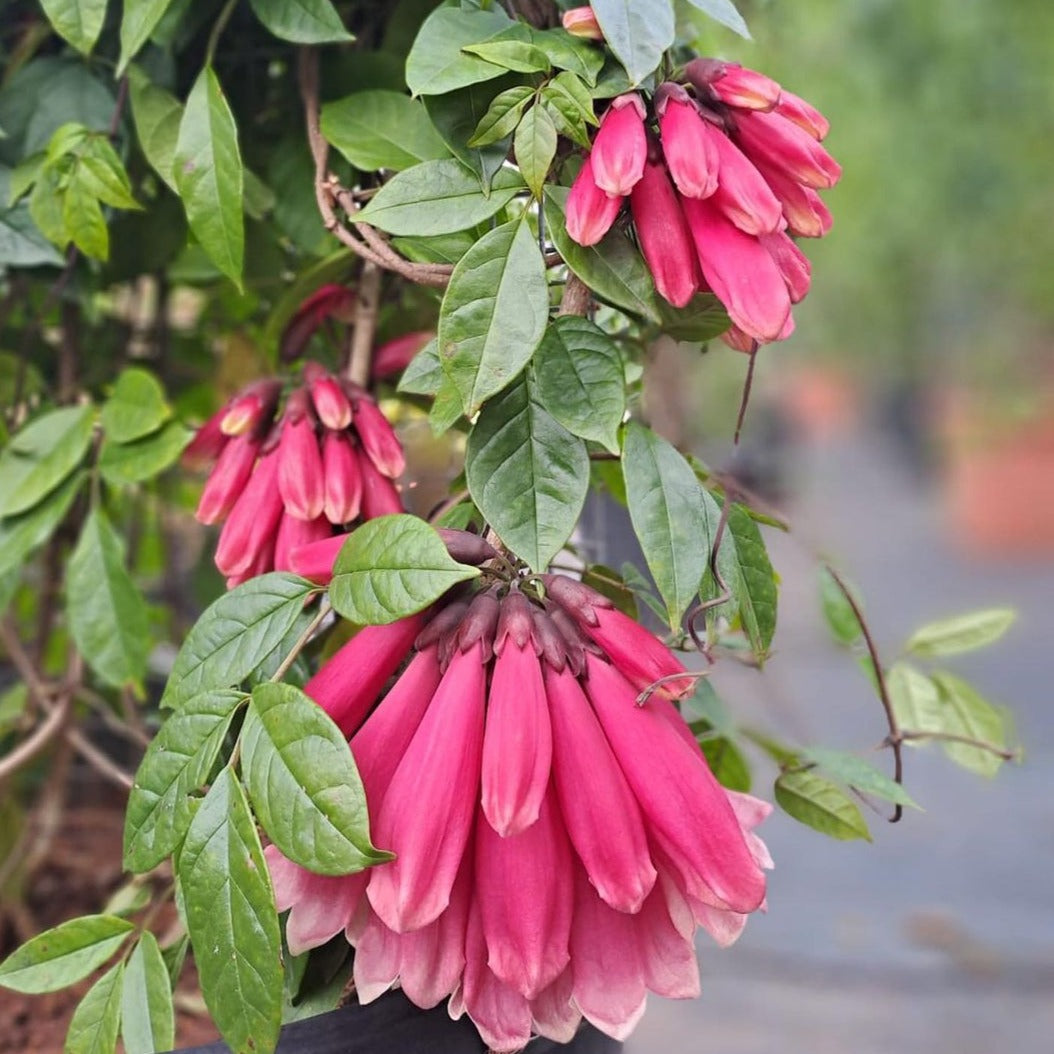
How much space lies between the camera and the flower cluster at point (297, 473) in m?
0.40

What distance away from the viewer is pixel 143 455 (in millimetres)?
493

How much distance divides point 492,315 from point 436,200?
45 mm

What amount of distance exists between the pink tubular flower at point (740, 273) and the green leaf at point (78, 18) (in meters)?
0.22

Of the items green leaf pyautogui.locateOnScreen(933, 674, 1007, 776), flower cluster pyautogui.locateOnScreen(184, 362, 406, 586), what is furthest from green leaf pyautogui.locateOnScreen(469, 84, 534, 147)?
green leaf pyautogui.locateOnScreen(933, 674, 1007, 776)

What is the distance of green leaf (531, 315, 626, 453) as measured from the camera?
13.5 inches

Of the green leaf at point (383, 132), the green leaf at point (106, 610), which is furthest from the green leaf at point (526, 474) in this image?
the green leaf at point (106, 610)

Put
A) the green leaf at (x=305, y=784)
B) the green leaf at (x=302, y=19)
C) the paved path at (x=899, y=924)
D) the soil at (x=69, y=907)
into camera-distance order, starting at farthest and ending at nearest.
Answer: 1. the paved path at (x=899, y=924)
2. the soil at (x=69, y=907)
3. the green leaf at (x=302, y=19)
4. the green leaf at (x=305, y=784)

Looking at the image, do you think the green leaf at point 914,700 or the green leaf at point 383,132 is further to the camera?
the green leaf at point 914,700

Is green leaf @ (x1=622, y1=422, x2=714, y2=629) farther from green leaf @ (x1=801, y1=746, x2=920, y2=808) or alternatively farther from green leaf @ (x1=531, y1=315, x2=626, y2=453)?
green leaf @ (x1=801, y1=746, x2=920, y2=808)

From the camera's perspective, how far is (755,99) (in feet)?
1.09

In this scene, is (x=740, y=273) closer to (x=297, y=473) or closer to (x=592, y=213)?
(x=592, y=213)

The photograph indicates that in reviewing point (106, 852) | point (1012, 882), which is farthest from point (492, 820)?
point (1012, 882)

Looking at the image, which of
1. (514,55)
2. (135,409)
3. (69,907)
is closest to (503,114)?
(514,55)

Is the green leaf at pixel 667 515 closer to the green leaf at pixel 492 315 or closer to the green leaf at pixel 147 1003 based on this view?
the green leaf at pixel 492 315
